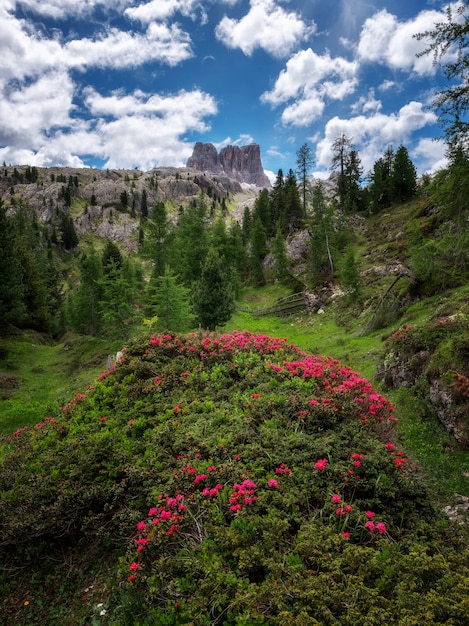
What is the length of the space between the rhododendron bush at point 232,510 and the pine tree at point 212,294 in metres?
16.9

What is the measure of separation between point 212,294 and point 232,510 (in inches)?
836

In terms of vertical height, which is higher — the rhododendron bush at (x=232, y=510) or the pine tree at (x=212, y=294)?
the pine tree at (x=212, y=294)

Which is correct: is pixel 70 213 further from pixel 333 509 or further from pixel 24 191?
pixel 333 509

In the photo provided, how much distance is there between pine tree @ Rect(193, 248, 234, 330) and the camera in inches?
987

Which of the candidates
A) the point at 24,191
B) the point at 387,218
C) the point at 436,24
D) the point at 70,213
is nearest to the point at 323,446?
the point at 436,24

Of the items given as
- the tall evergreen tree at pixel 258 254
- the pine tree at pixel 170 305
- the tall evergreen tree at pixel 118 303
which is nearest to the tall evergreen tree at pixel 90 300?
the tall evergreen tree at pixel 118 303

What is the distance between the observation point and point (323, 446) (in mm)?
5277

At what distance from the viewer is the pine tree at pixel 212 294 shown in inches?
987

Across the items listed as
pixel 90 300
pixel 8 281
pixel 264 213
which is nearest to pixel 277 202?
pixel 264 213

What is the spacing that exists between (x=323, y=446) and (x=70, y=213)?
621 feet

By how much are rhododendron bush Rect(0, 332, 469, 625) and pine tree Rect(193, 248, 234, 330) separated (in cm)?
1693

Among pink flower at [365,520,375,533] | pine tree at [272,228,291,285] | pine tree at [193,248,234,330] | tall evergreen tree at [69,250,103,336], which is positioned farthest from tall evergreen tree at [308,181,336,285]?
pink flower at [365,520,375,533]

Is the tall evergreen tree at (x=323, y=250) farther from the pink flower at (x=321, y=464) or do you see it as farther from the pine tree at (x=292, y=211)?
the pink flower at (x=321, y=464)

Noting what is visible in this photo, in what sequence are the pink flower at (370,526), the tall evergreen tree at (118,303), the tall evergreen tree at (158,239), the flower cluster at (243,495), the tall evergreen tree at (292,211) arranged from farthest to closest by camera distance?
the tall evergreen tree at (292,211) → the tall evergreen tree at (158,239) → the tall evergreen tree at (118,303) → the flower cluster at (243,495) → the pink flower at (370,526)
